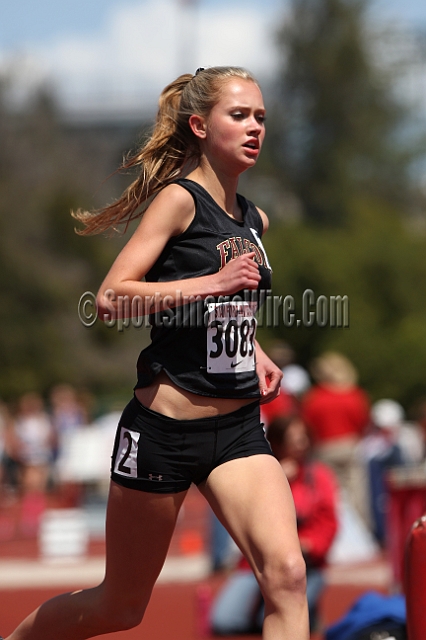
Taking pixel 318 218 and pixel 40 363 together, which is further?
pixel 318 218

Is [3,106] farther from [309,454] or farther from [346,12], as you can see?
[309,454]

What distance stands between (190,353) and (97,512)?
1244 cm

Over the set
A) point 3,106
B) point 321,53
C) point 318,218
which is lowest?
point 318,218

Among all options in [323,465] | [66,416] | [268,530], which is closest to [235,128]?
[268,530]

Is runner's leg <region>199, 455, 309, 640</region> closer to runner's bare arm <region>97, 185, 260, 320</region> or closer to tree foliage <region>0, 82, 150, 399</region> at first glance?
runner's bare arm <region>97, 185, 260, 320</region>

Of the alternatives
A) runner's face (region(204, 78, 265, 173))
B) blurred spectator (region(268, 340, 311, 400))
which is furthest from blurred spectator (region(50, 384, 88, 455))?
runner's face (region(204, 78, 265, 173))

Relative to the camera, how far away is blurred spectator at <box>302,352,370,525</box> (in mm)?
11242

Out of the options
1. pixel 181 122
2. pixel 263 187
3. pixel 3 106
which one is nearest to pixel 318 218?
pixel 263 187

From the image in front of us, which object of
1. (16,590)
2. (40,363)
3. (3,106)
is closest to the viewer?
(16,590)

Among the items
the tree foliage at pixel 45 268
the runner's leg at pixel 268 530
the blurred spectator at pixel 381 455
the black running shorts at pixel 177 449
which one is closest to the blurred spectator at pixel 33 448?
the blurred spectator at pixel 381 455

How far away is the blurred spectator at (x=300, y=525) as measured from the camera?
19.9 ft

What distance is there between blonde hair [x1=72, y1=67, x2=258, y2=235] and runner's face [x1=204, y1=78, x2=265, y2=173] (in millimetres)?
73

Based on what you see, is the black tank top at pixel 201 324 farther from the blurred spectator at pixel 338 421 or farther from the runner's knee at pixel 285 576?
the blurred spectator at pixel 338 421

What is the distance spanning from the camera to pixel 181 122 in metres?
3.80
